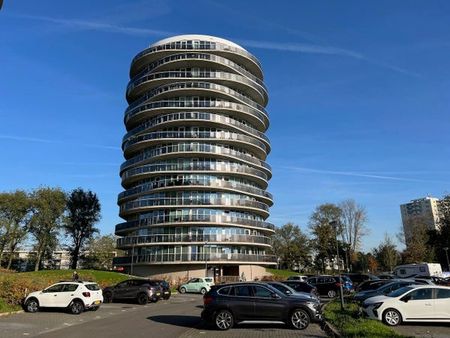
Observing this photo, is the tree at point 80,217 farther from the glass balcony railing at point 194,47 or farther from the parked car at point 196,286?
the parked car at point 196,286

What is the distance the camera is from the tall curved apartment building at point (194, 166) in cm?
6050

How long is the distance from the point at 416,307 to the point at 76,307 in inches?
629

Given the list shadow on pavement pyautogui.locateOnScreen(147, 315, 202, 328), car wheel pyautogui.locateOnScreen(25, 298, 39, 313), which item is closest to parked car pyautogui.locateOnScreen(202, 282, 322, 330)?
shadow on pavement pyautogui.locateOnScreen(147, 315, 202, 328)

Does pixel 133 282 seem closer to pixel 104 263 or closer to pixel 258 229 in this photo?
pixel 258 229

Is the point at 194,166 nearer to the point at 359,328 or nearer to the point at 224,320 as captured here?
the point at 224,320

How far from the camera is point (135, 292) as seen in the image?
29.7 m

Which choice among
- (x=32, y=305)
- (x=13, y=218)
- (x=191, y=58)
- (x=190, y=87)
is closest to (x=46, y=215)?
(x=13, y=218)

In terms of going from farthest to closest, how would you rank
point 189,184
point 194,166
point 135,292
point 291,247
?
point 291,247 < point 194,166 < point 189,184 < point 135,292

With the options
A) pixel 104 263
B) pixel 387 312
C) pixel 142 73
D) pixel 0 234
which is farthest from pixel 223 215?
pixel 104 263

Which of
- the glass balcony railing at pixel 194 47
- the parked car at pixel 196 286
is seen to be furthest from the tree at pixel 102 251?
the parked car at pixel 196 286

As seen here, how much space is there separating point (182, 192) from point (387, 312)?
47.3 m

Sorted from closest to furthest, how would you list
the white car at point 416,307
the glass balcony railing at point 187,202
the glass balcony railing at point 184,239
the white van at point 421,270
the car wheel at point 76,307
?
the white car at point 416,307, the car wheel at point 76,307, the white van at point 421,270, the glass balcony railing at point 184,239, the glass balcony railing at point 187,202

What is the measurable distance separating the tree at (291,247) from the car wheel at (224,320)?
8246 centimetres

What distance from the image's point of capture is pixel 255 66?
250ft
